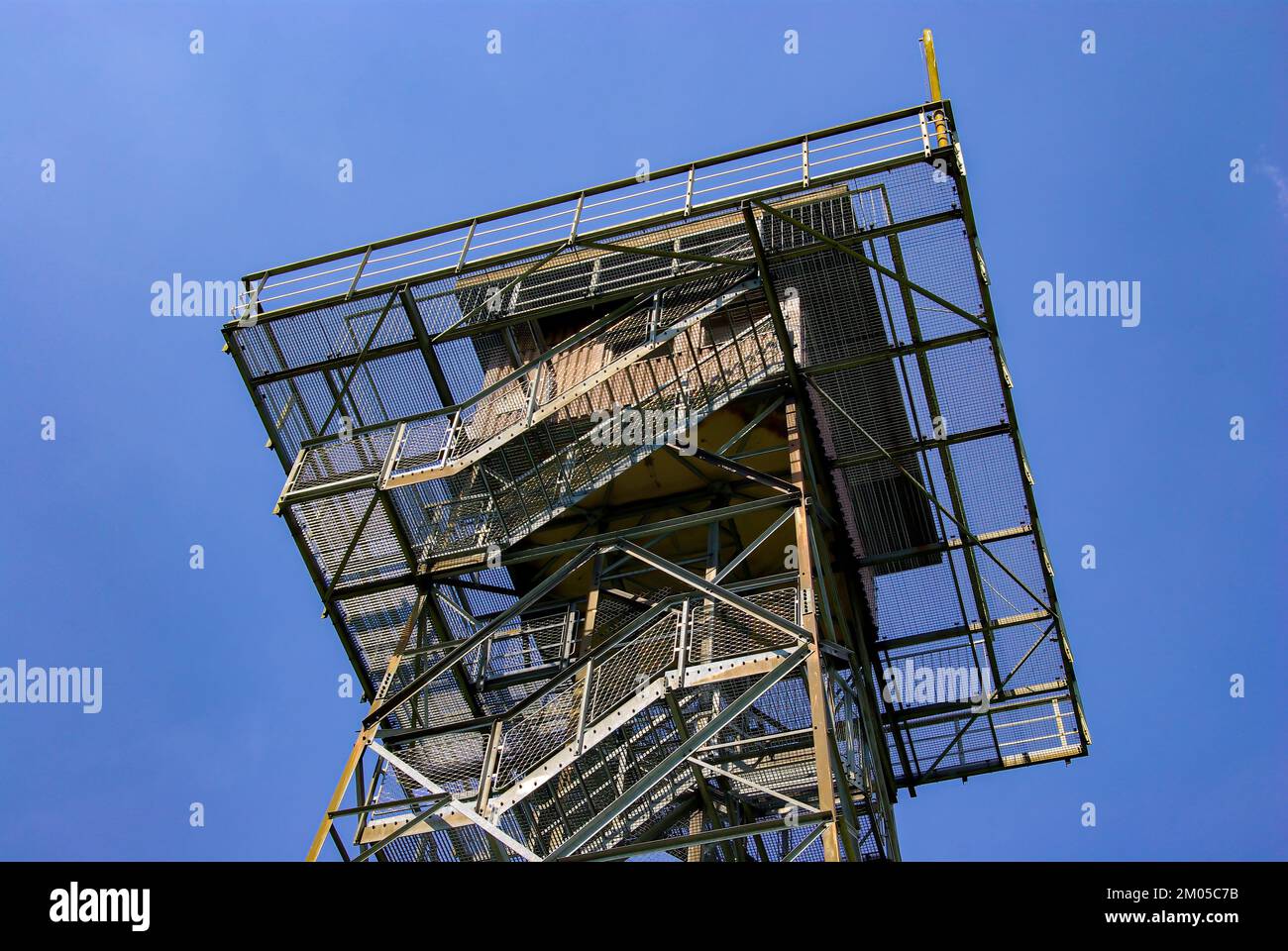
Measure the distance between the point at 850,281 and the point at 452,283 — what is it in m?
5.64

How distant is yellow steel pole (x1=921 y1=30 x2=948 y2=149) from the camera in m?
16.5

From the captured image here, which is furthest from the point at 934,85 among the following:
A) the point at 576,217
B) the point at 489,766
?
the point at 489,766

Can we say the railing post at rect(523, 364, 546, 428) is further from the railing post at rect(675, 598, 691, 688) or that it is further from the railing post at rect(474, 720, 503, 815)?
the railing post at rect(474, 720, 503, 815)

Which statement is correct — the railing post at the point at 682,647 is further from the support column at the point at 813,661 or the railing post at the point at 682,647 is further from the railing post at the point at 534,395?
the railing post at the point at 534,395

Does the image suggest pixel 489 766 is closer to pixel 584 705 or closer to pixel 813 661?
pixel 584 705

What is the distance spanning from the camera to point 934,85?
17938 millimetres

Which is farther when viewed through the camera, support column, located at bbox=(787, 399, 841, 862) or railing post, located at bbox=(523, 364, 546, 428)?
railing post, located at bbox=(523, 364, 546, 428)

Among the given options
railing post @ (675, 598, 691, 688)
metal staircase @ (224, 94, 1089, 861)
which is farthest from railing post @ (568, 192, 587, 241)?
railing post @ (675, 598, 691, 688)

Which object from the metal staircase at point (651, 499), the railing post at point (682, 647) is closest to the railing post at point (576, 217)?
the metal staircase at point (651, 499)

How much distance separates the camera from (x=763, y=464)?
18188mm
